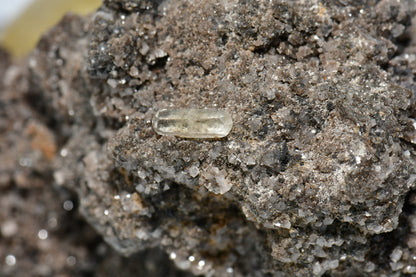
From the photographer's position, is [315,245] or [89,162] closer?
[315,245]

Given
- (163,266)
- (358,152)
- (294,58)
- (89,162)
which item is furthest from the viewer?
(163,266)

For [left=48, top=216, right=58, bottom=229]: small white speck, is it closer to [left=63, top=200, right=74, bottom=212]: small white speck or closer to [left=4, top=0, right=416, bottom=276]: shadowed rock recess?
[left=63, top=200, right=74, bottom=212]: small white speck

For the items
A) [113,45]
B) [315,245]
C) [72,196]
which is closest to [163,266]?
[72,196]

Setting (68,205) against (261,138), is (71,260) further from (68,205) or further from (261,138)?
(261,138)

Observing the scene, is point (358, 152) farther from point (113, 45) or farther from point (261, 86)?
point (113, 45)

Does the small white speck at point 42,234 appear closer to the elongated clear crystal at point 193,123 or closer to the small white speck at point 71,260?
the small white speck at point 71,260

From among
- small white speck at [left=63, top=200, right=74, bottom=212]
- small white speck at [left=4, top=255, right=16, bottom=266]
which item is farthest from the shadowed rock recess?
small white speck at [left=4, top=255, right=16, bottom=266]

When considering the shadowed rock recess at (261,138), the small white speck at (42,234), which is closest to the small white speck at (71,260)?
the small white speck at (42,234)
